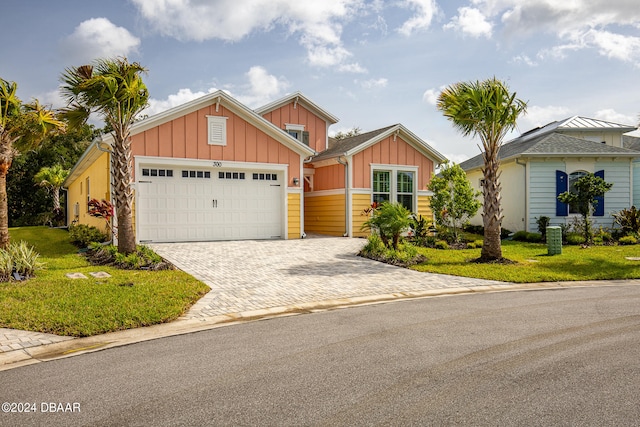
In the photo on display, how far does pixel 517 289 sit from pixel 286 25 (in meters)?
9.30

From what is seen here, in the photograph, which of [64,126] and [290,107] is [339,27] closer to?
[64,126]

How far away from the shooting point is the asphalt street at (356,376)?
137 inches

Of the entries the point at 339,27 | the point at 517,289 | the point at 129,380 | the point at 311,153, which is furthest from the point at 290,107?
the point at 129,380

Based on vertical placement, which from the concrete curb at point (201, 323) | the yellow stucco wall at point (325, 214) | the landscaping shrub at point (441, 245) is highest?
the yellow stucco wall at point (325, 214)

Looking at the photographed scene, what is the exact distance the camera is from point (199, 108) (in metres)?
15.3

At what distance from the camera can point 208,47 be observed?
1385cm

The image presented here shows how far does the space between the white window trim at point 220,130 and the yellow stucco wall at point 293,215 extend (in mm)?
3105

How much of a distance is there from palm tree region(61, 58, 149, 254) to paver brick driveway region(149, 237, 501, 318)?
1.72 m

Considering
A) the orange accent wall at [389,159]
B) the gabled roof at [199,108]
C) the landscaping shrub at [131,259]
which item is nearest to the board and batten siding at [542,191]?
the orange accent wall at [389,159]

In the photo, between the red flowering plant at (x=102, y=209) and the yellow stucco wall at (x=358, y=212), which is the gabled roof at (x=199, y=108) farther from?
the yellow stucco wall at (x=358, y=212)

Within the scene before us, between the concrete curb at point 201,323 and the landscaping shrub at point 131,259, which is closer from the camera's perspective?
the concrete curb at point 201,323

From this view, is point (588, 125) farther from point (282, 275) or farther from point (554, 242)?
point (282, 275)

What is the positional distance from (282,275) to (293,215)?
677 cm

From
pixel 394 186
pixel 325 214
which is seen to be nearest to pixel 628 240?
pixel 394 186
